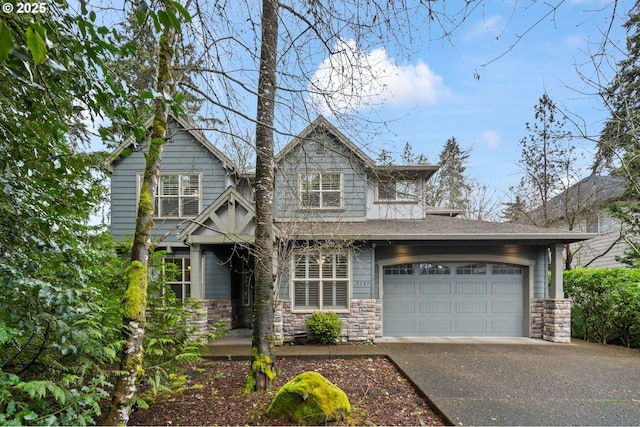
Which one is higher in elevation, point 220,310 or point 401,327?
point 220,310

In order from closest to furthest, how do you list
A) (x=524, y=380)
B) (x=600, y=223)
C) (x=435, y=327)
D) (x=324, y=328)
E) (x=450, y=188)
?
(x=524, y=380) < (x=324, y=328) < (x=435, y=327) < (x=600, y=223) < (x=450, y=188)

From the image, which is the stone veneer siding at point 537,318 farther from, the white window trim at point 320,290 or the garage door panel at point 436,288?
the white window trim at point 320,290

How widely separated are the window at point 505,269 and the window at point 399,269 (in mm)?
2433

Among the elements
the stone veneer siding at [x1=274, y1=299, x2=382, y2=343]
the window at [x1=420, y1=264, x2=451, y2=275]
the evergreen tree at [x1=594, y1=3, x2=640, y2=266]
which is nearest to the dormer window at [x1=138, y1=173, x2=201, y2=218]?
the stone veneer siding at [x1=274, y1=299, x2=382, y2=343]

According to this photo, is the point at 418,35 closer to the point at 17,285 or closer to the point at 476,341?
the point at 17,285

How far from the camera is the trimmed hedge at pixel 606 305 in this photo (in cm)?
775

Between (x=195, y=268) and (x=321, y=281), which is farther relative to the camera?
(x=321, y=281)

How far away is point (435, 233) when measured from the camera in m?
8.22

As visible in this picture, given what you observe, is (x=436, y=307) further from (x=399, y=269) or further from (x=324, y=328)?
(x=324, y=328)

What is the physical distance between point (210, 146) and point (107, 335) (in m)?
7.69

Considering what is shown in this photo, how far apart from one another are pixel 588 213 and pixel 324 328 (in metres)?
12.7

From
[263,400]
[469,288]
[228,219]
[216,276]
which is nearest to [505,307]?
[469,288]

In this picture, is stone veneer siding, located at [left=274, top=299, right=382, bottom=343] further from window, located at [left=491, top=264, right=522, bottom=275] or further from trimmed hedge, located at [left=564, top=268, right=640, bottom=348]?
trimmed hedge, located at [left=564, top=268, right=640, bottom=348]

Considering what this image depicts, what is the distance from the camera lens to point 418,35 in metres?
3.55
